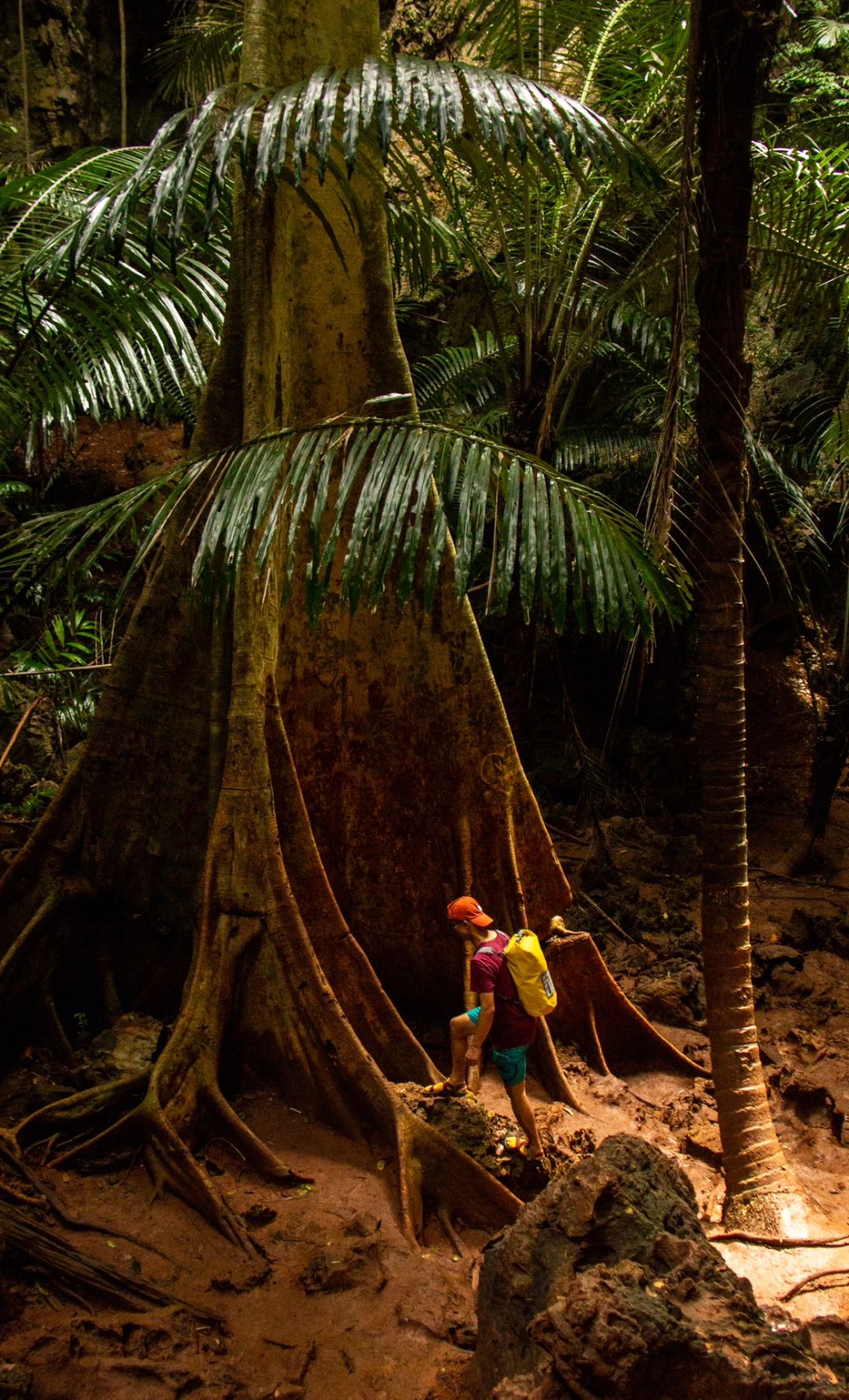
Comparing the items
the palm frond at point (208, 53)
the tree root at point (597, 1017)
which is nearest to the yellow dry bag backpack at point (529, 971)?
the tree root at point (597, 1017)

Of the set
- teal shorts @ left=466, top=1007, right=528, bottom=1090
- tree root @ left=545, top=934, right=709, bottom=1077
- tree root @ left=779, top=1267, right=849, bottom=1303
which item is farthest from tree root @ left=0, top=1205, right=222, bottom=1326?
tree root @ left=545, top=934, right=709, bottom=1077

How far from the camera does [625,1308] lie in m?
1.93

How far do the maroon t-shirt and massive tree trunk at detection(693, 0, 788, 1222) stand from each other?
79 centimetres

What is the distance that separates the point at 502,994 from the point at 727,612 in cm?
174

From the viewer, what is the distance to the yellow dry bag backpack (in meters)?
3.59

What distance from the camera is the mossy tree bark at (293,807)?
3.53 metres

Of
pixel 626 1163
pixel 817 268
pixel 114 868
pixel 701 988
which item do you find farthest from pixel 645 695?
pixel 626 1163

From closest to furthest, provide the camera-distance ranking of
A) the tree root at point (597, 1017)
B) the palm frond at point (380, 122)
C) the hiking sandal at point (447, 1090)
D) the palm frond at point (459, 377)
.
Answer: the palm frond at point (380, 122) → the hiking sandal at point (447, 1090) → the tree root at point (597, 1017) → the palm frond at point (459, 377)

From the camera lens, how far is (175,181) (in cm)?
279

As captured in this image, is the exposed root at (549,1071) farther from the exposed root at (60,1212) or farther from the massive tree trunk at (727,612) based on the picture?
the exposed root at (60,1212)

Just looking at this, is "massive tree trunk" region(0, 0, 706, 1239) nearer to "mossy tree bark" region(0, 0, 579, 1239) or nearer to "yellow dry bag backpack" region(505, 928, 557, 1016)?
"mossy tree bark" region(0, 0, 579, 1239)

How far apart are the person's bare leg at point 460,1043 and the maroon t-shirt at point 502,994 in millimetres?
151

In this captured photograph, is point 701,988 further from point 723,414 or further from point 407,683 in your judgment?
point 723,414

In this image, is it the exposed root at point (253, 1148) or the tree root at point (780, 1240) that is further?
the tree root at point (780, 1240)
